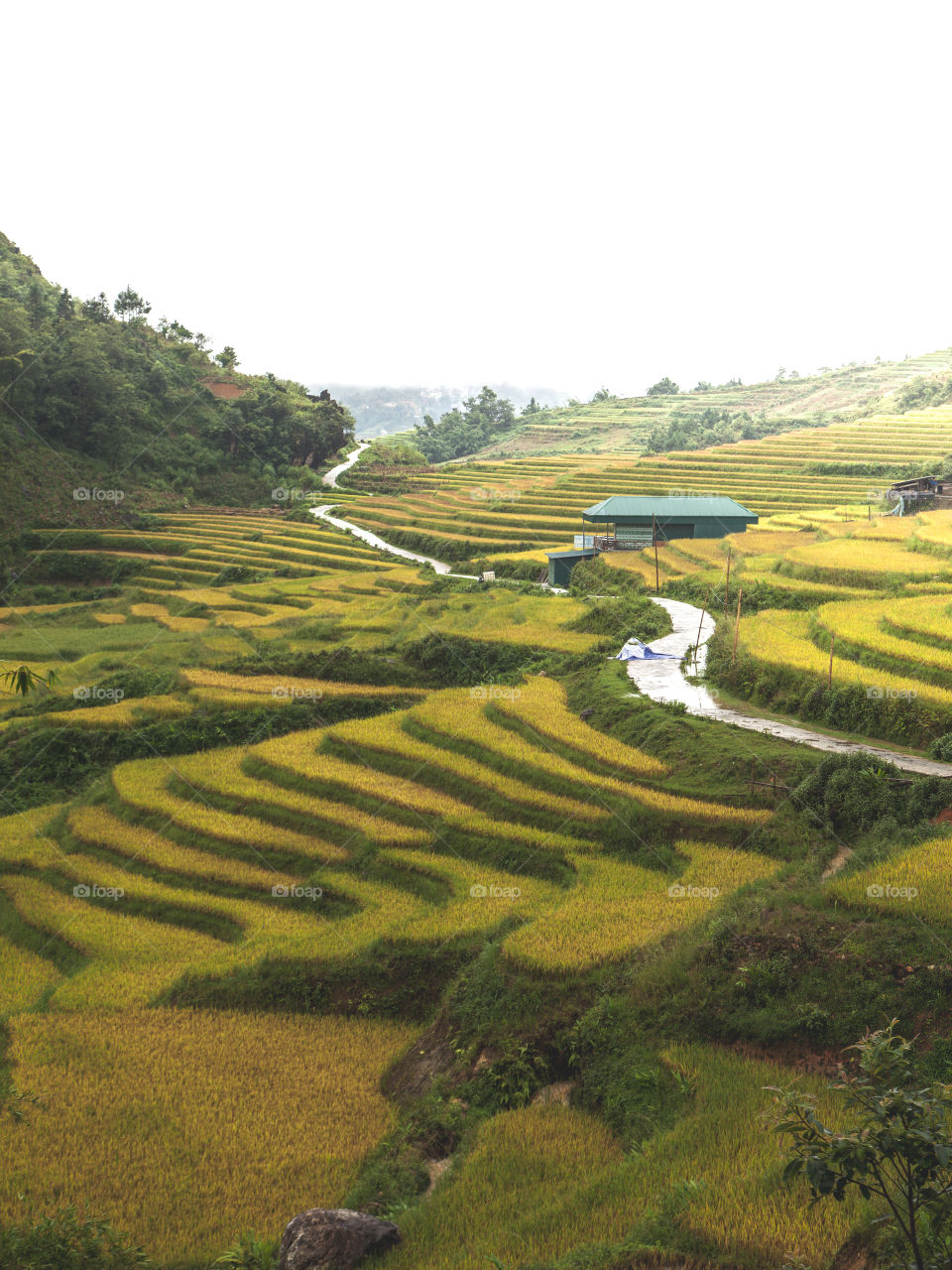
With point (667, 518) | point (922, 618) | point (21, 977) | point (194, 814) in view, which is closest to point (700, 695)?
point (922, 618)

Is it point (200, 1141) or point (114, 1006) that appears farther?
point (114, 1006)

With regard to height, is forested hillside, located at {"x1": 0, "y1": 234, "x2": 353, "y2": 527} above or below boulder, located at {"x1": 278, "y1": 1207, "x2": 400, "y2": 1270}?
above

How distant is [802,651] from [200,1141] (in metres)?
12.2

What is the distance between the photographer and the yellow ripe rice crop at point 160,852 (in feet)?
41.7

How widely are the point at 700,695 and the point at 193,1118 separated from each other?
35.3 ft

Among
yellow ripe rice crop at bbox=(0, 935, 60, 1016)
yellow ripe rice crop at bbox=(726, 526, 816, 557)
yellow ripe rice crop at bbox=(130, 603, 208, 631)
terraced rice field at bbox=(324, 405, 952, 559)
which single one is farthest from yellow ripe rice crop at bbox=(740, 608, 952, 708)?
terraced rice field at bbox=(324, 405, 952, 559)

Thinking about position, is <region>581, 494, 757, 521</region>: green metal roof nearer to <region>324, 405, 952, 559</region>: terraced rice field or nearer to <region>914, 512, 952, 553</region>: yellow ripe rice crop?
<region>324, 405, 952, 559</region>: terraced rice field

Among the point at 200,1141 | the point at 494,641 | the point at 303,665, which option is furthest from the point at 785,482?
the point at 200,1141

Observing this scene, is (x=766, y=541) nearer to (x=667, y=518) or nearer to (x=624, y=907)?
(x=667, y=518)

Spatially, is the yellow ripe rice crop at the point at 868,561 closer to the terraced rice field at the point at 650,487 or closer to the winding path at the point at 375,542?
the terraced rice field at the point at 650,487

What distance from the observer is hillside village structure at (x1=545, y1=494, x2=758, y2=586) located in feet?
107

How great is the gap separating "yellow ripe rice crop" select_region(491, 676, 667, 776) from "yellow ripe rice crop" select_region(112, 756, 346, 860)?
4.12 meters

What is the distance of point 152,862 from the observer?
13.5m

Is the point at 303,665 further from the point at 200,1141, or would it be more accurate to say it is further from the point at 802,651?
the point at 200,1141
